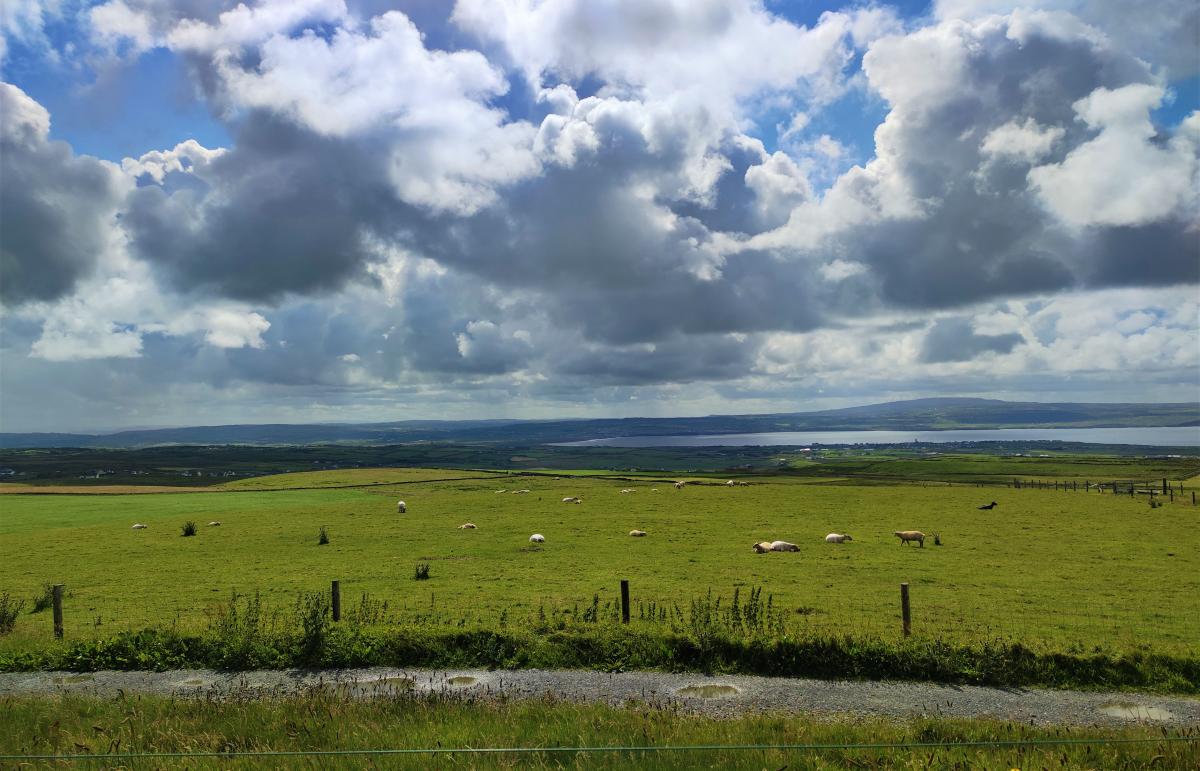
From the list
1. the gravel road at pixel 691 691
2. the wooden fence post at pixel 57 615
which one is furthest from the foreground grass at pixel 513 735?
the wooden fence post at pixel 57 615

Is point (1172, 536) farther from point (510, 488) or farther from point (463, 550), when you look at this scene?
point (510, 488)

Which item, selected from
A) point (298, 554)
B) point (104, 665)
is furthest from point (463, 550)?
point (104, 665)

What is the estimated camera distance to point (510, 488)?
372ft

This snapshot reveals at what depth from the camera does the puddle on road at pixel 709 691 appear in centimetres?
1534

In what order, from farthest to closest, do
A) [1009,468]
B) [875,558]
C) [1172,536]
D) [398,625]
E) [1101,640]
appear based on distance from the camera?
[1009,468] < [1172,536] < [875,558] < [398,625] < [1101,640]

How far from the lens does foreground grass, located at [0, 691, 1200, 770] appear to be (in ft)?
31.1

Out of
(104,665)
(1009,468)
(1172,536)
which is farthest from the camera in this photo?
(1009,468)

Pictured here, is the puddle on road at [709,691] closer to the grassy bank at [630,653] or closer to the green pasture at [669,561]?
the grassy bank at [630,653]

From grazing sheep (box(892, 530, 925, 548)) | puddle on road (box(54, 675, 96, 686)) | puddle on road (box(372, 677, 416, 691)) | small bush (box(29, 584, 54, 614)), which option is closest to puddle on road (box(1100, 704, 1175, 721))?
puddle on road (box(372, 677, 416, 691))

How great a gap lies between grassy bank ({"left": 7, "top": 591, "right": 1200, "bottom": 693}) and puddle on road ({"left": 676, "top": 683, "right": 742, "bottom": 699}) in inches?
54.5

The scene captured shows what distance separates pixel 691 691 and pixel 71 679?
15.5 metres

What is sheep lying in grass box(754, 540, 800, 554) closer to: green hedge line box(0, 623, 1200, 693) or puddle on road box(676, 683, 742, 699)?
green hedge line box(0, 623, 1200, 693)

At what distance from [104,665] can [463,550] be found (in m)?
26.8

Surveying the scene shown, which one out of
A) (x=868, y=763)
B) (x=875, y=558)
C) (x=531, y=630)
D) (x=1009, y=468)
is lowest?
(x=1009, y=468)
